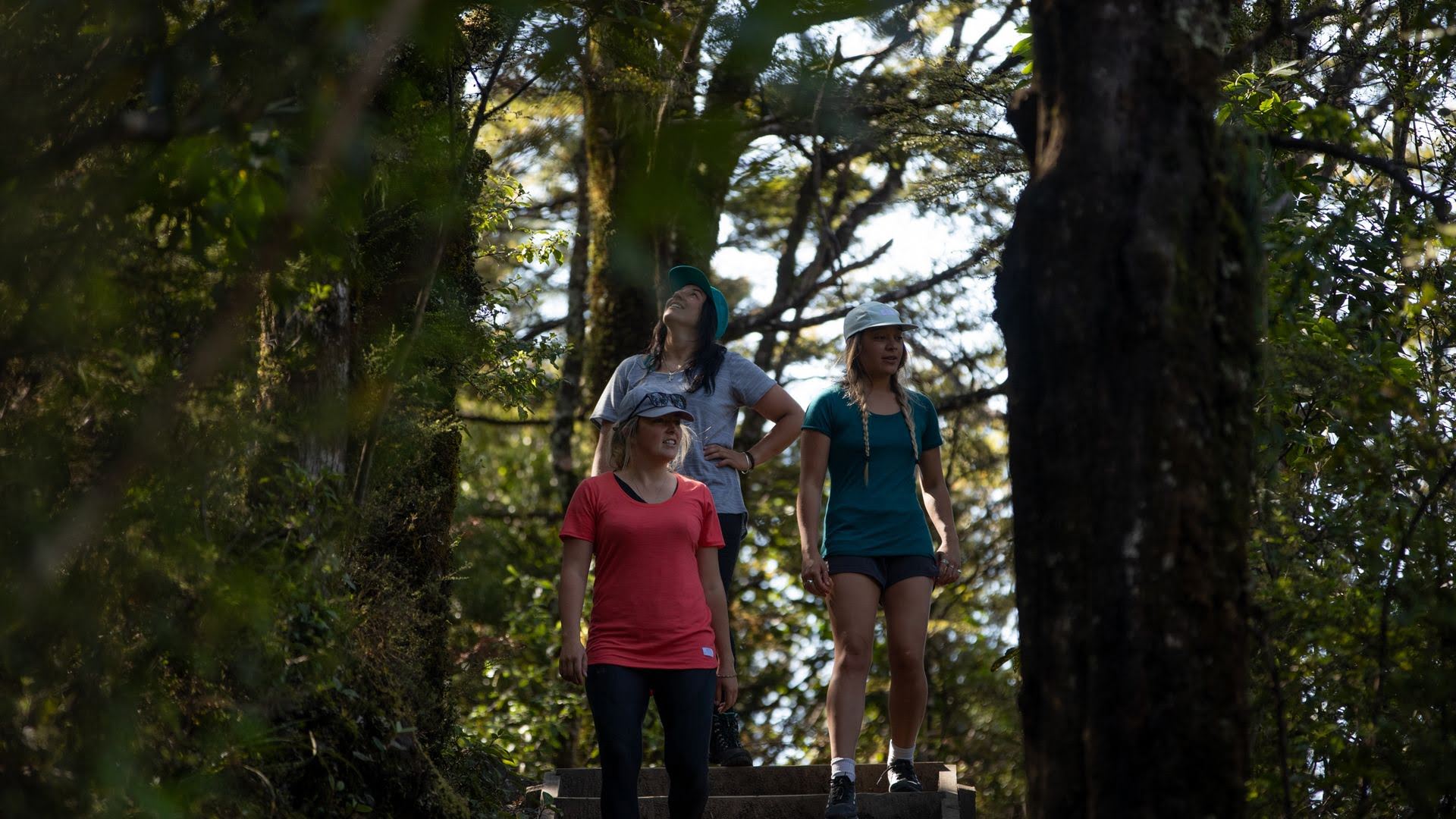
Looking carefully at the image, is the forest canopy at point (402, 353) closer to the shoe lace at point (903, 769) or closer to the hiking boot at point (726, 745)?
the hiking boot at point (726, 745)

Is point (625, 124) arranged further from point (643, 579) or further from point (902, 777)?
point (902, 777)

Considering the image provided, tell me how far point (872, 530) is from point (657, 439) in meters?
1.07

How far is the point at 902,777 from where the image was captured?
567 cm

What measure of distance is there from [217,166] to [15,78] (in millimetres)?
537

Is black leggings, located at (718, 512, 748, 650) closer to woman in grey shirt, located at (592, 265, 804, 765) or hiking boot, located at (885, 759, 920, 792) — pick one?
woman in grey shirt, located at (592, 265, 804, 765)

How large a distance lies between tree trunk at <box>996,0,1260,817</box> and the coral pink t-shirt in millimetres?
1630

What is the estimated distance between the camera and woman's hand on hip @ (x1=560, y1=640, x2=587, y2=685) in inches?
177

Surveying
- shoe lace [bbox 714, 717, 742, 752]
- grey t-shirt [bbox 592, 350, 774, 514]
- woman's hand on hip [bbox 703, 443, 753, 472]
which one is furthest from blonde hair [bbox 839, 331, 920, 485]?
shoe lace [bbox 714, 717, 742, 752]

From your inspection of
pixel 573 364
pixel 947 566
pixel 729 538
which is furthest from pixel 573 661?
pixel 573 364

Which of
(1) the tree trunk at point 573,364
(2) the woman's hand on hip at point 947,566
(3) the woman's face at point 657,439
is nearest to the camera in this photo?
(3) the woman's face at point 657,439

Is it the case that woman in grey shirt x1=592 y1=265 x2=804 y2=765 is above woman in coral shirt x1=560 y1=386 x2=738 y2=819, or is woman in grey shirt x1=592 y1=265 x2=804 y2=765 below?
above

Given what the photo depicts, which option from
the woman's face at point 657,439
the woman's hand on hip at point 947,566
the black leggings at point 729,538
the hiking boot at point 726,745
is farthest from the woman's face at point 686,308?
the hiking boot at point 726,745

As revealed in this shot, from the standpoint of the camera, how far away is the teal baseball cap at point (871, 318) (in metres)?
5.63

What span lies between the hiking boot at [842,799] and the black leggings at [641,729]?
0.76 m
